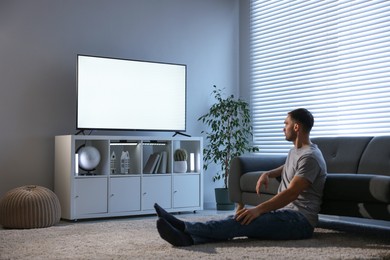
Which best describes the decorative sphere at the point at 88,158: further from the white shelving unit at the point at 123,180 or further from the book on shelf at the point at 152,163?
the book on shelf at the point at 152,163

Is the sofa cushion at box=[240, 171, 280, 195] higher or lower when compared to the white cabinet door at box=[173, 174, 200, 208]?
higher

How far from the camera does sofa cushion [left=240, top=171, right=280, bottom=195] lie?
380cm

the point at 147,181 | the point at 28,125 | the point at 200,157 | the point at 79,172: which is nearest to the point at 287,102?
the point at 200,157

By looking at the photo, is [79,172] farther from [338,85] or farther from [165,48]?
[338,85]

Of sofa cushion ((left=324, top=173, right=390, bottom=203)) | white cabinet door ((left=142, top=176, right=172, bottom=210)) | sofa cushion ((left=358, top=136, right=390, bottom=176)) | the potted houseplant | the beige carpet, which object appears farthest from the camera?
the potted houseplant

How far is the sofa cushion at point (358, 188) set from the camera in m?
3.04

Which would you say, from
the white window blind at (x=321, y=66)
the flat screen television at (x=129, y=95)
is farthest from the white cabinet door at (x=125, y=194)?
the white window blind at (x=321, y=66)

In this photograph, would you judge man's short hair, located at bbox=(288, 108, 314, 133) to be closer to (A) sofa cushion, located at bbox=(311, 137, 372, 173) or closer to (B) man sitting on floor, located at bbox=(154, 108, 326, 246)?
(B) man sitting on floor, located at bbox=(154, 108, 326, 246)

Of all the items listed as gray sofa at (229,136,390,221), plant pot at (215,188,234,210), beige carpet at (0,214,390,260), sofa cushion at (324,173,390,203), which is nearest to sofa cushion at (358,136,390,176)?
gray sofa at (229,136,390,221)

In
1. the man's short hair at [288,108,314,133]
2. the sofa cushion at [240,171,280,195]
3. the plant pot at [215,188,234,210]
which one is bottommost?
the plant pot at [215,188,234,210]

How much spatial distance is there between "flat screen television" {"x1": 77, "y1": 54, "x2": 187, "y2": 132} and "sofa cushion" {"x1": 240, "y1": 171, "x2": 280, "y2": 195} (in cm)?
154

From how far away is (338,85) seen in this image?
508 centimetres

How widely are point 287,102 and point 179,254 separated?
3.33 metres

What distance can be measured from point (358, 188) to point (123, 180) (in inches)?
95.7
